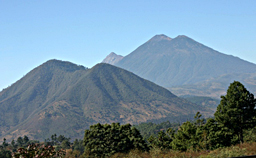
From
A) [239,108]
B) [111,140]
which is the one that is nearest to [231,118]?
[239,108]

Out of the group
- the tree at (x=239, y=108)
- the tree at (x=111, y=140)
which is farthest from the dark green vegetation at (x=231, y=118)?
the tree at (x=111, y=140)

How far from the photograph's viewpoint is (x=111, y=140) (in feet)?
247

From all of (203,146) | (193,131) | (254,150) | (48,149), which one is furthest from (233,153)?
(193,131)

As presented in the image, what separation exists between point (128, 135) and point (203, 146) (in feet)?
75.5

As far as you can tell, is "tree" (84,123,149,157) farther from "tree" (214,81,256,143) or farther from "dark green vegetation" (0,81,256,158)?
"tree" (214,81,256,143)

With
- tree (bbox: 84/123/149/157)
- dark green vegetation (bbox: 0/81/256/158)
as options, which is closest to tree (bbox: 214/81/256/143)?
dark green vegetation (bbox: 0/81/256/158)

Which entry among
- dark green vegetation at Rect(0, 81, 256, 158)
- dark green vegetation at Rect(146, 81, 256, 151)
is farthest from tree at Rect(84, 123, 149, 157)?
dark green vegetation at Rect(146, 81, 256, 151)

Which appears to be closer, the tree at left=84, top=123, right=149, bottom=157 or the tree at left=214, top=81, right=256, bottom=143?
the tree at left=214, top=81, right=256, bottom=143

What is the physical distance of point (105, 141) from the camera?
252ft

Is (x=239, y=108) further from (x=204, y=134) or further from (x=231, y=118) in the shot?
(x=204, y=134)

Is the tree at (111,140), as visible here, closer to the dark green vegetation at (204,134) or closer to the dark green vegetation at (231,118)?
the dark green vegetation at (204,134)

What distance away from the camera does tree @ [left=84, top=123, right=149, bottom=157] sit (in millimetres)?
74125

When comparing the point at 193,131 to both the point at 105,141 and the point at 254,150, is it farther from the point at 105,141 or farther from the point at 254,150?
the point at 254,150

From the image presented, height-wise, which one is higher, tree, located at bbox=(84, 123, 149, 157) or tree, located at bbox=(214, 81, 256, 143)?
tree, located at bbox=(214, 81, 256, 143)
